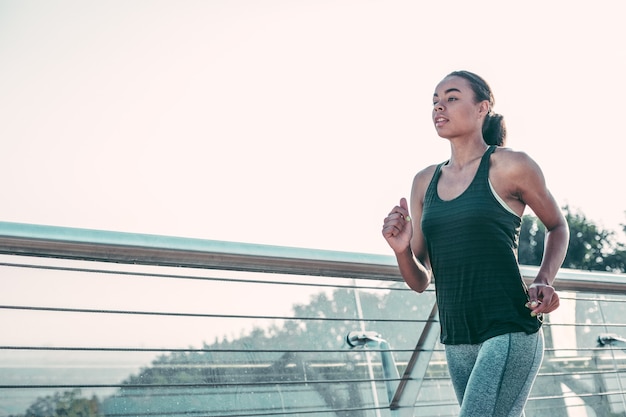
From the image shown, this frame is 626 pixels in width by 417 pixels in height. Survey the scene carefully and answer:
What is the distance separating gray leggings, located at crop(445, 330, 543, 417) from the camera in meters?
2.39

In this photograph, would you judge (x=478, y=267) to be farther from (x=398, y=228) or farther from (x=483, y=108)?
(x=483, y=108)

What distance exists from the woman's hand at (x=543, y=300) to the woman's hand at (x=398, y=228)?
0.42 metres

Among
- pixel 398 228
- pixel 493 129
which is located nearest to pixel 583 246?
→ pixel 493 129

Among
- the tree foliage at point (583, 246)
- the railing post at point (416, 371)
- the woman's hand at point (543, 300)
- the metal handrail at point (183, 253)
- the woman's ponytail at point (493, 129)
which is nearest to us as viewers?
the metal handrail at point (183, 253)

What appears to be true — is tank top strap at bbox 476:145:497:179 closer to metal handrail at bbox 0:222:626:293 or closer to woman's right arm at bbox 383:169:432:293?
woman's right arm at bbox 383:169:432:293

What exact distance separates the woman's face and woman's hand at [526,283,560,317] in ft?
2.10

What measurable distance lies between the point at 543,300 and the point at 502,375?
0.79ft

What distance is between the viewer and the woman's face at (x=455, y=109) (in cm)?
281

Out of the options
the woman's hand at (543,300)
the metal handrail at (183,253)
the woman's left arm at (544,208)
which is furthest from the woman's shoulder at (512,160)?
the metal handrail at (183,253)

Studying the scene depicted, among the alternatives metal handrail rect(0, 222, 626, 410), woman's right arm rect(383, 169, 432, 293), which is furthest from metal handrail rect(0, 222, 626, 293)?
woman's right arm rect(383, 169, 432, 293)

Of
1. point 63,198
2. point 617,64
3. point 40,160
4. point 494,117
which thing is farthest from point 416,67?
point 494,117

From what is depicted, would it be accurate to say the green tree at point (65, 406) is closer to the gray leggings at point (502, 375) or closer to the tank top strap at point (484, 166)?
the gray leggings at point (502, 375)

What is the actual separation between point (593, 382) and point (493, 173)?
186 centimetres

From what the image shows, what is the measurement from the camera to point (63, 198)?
4341 cm
